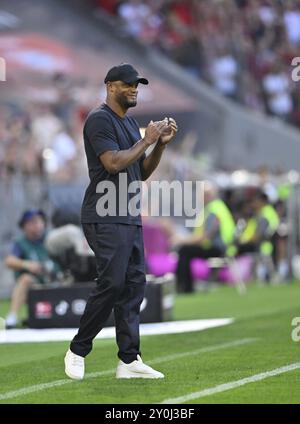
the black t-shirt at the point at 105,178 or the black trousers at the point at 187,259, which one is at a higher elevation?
the black t-shirt at the point at 105,178

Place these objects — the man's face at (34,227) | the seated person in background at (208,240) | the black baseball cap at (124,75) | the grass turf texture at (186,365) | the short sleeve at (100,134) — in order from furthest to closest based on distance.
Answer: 1. the seated person in background at (208,240)
2. the man's face at (34,227)
3. the black baseball cap at (124,75)
4. the short sleeve at (100,134)
5. the grass turf texture at (186,365)

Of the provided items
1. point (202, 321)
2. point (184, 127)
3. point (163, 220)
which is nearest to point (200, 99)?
point (184, 127)

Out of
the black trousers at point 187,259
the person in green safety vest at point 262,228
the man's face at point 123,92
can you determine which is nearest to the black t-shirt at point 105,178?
the man's face at point 123,92

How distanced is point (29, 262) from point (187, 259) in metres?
6.41

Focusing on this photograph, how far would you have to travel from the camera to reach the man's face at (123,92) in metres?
8.51

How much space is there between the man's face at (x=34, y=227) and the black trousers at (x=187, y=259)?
5.81 m

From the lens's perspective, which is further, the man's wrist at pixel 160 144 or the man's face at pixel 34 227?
the man's face at pixel 34 227

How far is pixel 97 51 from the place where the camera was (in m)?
25.6

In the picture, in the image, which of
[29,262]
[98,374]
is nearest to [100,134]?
[98,374]

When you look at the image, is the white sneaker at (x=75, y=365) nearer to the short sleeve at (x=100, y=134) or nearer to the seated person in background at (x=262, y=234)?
the short sleeve at (x=100, y=134)

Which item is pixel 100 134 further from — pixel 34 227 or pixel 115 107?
pixel 34 227

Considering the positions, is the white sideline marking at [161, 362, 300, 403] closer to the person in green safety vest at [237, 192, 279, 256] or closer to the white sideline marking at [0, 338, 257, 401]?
the white sideline marking at [0, 338, 257, 401]

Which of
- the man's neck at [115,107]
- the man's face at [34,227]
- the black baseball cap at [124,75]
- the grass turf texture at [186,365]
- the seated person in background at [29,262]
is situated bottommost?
the grass turf texture at [186,365]

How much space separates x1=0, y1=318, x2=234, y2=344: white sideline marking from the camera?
1262cm
